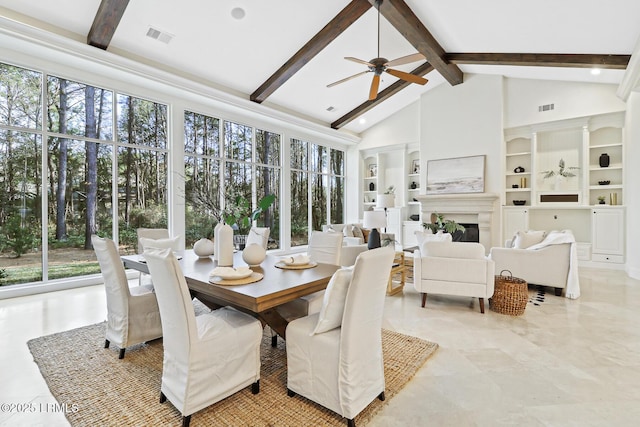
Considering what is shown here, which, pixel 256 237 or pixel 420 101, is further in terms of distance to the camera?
pixel 420 101

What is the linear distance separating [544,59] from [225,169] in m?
6.16

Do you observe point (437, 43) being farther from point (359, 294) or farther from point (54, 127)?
point (54, 127)

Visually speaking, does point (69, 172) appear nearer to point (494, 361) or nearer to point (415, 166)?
point (494, 361)

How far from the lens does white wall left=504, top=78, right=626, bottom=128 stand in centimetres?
590

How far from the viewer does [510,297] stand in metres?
3.39

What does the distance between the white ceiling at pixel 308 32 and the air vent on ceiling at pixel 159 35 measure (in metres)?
0.07

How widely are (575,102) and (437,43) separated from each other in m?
3.03

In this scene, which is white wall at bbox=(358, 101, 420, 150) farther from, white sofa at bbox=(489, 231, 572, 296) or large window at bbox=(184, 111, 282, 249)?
white sofa at bbox=(489, 231, 572, 296)

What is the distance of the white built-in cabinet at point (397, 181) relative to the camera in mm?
8570

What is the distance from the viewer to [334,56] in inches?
230

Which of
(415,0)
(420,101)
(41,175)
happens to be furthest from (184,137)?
(420,101)

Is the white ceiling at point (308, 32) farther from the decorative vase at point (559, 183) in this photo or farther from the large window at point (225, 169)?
the decorative vase at point (559, 183)

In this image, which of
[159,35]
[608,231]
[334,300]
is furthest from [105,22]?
[608,231]

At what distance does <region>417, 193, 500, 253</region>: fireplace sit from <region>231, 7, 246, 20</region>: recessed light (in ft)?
17.9
